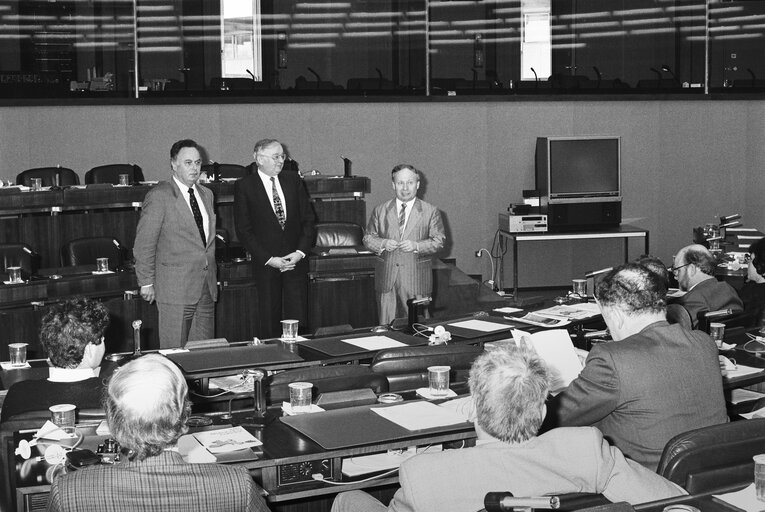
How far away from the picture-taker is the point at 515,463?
247 centimetres

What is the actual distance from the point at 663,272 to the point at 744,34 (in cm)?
755

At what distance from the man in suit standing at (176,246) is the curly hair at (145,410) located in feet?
11.1

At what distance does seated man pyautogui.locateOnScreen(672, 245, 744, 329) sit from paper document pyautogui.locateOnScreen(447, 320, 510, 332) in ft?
3.48

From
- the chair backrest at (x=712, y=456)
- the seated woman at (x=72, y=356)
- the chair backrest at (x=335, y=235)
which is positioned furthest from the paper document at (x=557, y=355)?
the chair backrest at (x=335, y=235)

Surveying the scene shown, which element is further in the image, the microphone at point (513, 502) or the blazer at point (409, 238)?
the blazer at point (409, 238)

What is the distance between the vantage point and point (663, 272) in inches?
189

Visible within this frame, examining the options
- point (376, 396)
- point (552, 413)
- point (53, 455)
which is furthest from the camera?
point (376, 396)

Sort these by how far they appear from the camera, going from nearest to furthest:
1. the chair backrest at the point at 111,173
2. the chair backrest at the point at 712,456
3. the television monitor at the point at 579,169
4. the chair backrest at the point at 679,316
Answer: the chair backrest at the point at 712,456 → the chair backrest at the point at 679,316 → the chair backrest at the point at 111,173 → the television monitor at the point at 579,169

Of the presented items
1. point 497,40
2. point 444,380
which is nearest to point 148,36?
point 497,40

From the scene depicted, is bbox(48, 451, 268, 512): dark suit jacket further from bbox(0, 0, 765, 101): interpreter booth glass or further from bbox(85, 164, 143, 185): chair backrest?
bbox(0, 0, 765, 101): interpreter booth glass

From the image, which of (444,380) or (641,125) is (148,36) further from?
(444,380)

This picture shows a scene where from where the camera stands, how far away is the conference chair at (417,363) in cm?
392

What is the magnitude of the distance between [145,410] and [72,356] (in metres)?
1.32

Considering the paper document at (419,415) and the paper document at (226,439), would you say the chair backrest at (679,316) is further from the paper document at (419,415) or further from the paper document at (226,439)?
the paper document at (226,439)
